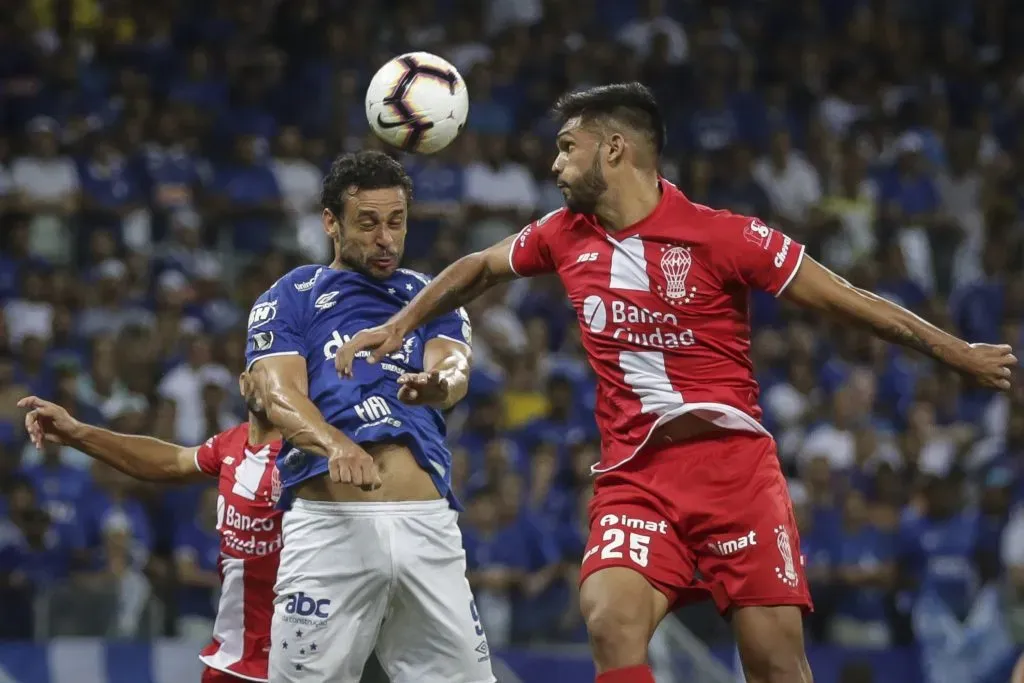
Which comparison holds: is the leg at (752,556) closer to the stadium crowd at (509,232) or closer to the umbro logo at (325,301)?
the umbro logo at (325,301)

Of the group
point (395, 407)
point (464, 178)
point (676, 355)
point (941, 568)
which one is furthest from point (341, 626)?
point (464, 178)

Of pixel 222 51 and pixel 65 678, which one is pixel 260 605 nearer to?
pixel 65 678

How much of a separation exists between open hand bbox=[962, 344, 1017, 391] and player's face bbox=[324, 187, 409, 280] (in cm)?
217

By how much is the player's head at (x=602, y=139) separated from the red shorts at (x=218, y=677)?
2339mm

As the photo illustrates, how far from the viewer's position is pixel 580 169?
19.6 feet

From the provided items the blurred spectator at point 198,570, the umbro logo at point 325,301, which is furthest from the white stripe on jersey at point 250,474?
the blurred spectator at point 198,570

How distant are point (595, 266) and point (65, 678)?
4961mm

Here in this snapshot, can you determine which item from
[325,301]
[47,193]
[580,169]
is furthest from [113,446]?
[47,193]

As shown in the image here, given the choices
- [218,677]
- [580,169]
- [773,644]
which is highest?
[580,169]

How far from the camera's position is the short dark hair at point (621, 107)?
6047 mm

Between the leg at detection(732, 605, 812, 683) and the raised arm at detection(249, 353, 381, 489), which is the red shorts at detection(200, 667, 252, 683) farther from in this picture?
the leg at detection(732, 605, 812, 683)

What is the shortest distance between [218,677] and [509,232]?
7570 mm

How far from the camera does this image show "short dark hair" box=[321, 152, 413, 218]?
20.4 ft

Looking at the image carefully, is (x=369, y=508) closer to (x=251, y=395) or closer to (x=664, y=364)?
(x=251, y=395)
